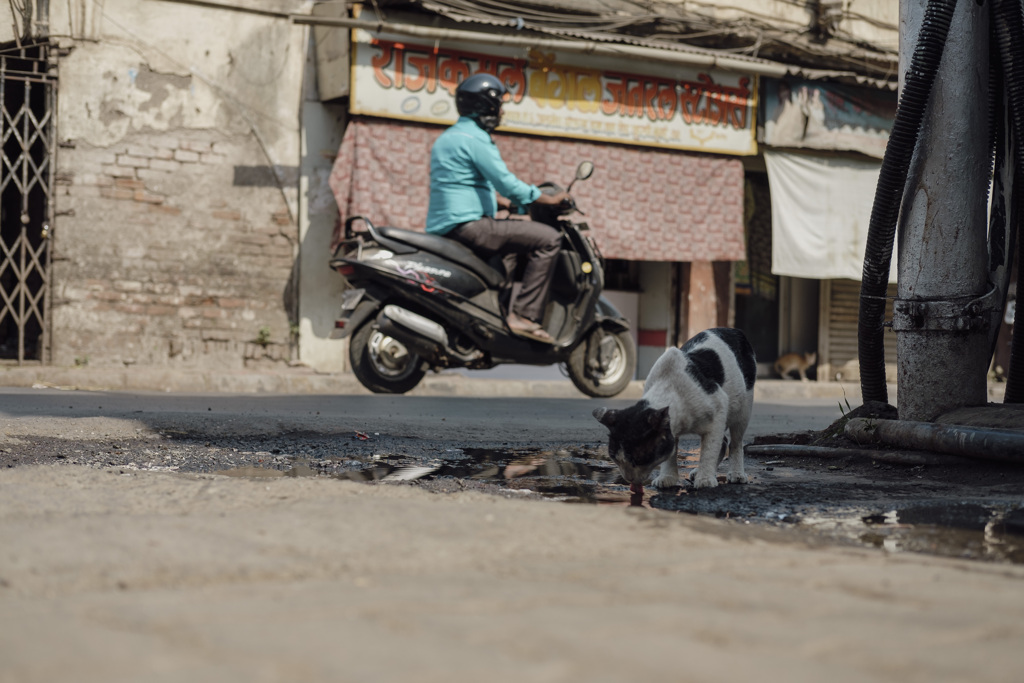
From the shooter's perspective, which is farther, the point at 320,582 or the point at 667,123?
the point at 667,123

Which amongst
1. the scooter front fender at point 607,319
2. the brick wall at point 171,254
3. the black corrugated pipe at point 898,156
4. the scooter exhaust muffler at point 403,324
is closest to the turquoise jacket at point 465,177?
the scooter exhaust muffler at point 403,324

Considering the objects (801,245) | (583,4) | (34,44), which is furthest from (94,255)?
(801,245)

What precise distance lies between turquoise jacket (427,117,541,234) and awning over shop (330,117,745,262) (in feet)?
12.2

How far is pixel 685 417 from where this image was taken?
3.59 metres

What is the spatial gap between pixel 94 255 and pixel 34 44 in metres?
2.19

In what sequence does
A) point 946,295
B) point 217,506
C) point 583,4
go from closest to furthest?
point 217,506 < point 946,295 < point 583,4

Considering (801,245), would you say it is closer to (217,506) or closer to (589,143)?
(589,143)

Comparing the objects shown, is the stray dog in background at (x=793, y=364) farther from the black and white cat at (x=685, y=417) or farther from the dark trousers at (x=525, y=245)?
the black and white cat at (x=685, y=417)

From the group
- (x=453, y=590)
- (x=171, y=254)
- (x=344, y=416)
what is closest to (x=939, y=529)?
(x=453, y=590)

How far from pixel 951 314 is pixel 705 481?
1.24 metres

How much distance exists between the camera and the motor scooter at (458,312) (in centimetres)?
699

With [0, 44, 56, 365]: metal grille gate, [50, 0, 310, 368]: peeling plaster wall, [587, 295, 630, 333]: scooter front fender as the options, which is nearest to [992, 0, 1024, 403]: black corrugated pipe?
[587, 295, 630, 333]: scooter front fender

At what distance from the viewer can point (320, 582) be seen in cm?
172

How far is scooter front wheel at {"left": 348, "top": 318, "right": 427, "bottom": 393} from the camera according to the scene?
738cm
